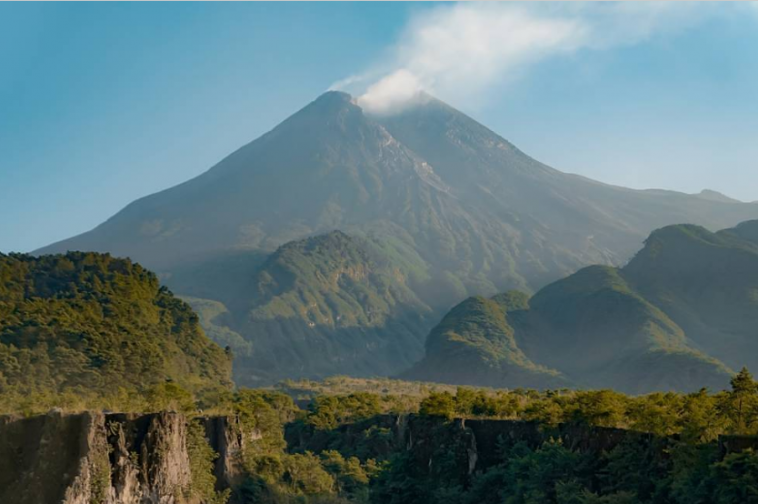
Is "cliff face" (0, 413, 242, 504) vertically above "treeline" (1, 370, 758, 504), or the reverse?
"cliff face" (0, 413, 242, 504)

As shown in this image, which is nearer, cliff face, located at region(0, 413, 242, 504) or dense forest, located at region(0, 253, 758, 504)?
dense forest, located at region(0, 253, 758, 504)

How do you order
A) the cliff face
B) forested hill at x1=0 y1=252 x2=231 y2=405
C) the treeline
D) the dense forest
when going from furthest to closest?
forested hill at x1=0 y1=252 x2=231 y2=405
the cliff face
the dense forest
the treeline

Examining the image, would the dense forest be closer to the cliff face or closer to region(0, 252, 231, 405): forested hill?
region(0, 252, 231, 405): forested hill

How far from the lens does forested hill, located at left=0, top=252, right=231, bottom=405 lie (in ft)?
222

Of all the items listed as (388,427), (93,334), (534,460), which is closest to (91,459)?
(534,460)

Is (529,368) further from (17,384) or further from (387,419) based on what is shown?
(17,384)

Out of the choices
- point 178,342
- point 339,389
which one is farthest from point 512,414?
point 339,389

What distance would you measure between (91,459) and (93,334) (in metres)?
38.0

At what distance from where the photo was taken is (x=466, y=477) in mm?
47219

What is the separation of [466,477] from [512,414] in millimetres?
4280

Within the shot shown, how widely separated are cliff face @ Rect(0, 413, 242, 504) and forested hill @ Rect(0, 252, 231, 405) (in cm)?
958

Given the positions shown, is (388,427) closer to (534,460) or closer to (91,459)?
(534,460)

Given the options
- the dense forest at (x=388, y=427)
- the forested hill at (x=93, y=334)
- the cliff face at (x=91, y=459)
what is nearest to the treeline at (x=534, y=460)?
the dense forest at (x=388, y=427)

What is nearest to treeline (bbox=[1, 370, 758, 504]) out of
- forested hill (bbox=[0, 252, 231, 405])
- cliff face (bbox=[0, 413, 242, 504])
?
cliff face (bbox=[0, 413, 242, 504])
